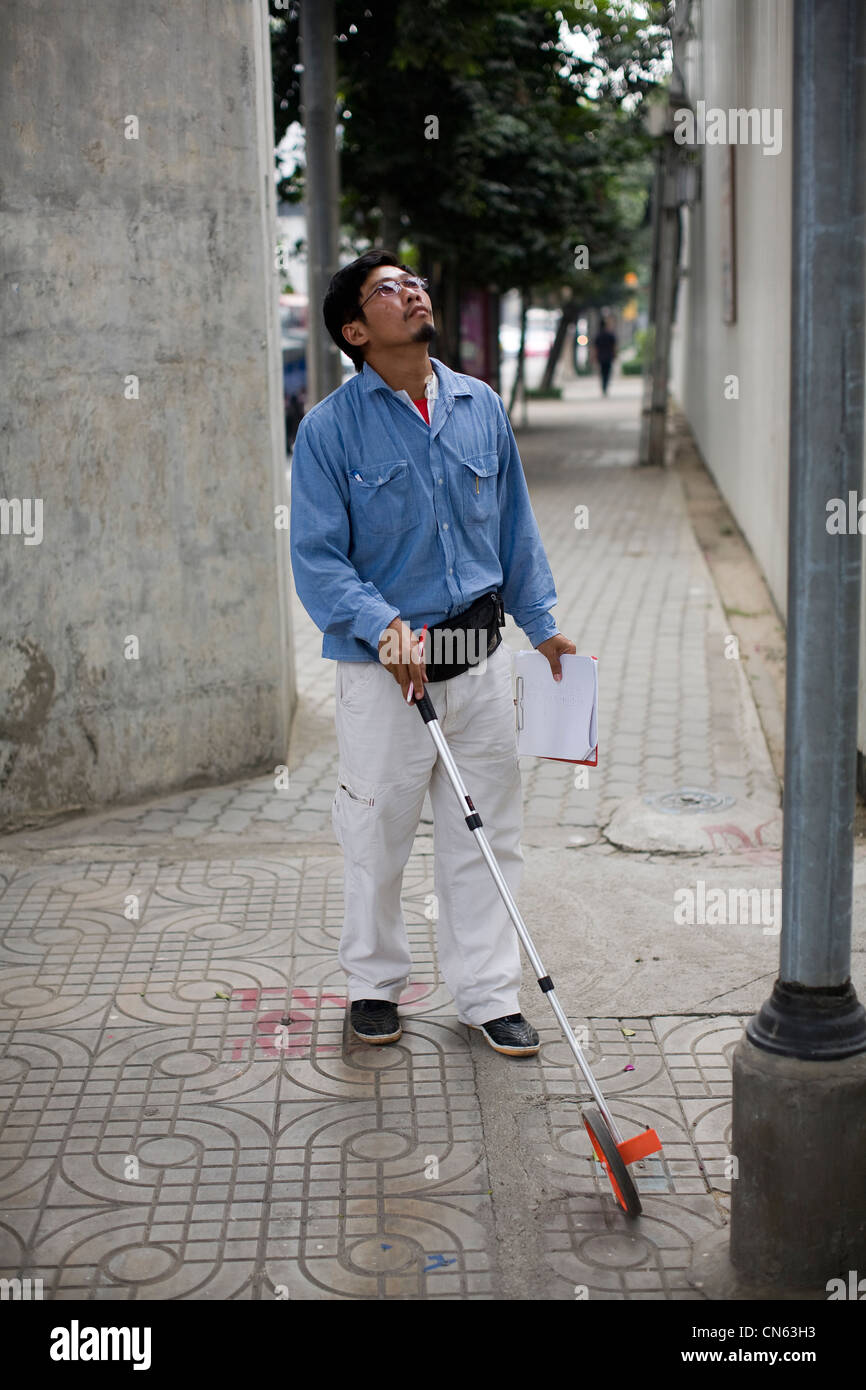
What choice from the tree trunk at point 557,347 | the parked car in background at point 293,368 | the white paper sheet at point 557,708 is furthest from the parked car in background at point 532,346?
the white paper sheet at point 557,708

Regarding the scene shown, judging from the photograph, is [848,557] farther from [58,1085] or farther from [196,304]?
[196,304]

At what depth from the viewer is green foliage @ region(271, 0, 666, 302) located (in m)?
12.2

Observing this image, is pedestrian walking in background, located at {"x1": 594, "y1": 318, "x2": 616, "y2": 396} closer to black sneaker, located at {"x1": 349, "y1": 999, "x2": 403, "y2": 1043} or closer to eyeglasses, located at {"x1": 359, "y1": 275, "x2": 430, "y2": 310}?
eyeglasses, located at {"x1": 359, "y1": 275, "x2": 430, "y2": 310}

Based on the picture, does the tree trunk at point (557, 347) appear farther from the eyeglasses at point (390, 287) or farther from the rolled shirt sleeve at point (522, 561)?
the eyeglasses at point (390, 287)

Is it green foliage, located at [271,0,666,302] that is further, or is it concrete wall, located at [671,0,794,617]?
green foliage, located at [271,0,666,302]

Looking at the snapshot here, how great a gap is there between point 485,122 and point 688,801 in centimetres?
1284

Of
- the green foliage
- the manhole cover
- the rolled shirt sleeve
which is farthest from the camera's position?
the green foliage

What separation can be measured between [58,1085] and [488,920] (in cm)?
126

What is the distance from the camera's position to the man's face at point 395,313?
12.1ft

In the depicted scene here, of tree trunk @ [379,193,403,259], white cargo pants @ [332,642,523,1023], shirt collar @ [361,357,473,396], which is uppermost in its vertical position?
tree trunk @ [379,193,403,259]

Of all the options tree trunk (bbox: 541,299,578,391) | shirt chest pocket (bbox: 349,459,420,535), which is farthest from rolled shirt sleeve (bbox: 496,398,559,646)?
tree trunk (bbox: 541,299,578,391)

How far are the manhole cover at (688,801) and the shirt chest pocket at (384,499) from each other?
2.63m

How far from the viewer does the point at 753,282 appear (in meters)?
11.1

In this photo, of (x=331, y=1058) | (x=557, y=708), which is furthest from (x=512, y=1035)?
(x=557, y=708)
